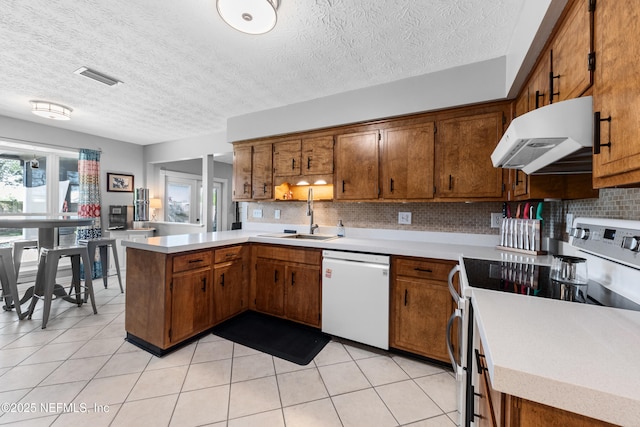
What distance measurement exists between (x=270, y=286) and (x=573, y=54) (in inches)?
108

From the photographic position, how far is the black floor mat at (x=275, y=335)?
227 cm

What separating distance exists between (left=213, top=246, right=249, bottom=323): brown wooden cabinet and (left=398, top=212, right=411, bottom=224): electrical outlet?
66.4 inches

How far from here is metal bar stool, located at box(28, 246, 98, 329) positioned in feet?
8.71

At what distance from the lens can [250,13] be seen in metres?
1.51

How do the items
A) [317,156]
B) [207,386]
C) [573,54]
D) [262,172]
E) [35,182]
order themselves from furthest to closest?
[35,182], [262,172], [317,156], [207,386], [573,54]

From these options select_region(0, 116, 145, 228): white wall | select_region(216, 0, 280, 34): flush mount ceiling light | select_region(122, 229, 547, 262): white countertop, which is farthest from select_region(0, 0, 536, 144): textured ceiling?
select_region(122, 229, 547, 262): white countertop

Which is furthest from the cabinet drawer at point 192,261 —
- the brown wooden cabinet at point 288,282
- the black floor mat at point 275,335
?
the black floor mat at point 275,335

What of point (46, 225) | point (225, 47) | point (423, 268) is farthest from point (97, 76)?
point (423, 268)

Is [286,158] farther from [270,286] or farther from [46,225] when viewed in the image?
[46,225]

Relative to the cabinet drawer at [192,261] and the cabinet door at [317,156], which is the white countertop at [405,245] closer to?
the cabinet drawer at [192,261]

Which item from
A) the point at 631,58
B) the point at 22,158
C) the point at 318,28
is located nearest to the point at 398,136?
the point at 318,28

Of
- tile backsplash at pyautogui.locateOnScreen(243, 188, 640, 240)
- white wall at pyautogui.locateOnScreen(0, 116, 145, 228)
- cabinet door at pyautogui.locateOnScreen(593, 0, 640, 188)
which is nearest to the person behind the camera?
cabinet door at pyautogui.locateOnScreen(593, 0, 640, 188)

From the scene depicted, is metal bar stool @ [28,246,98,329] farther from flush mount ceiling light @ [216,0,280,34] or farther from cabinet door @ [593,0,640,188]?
cabinet door @ [593,0,640,188]

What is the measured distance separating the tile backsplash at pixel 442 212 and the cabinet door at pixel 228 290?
104cm
